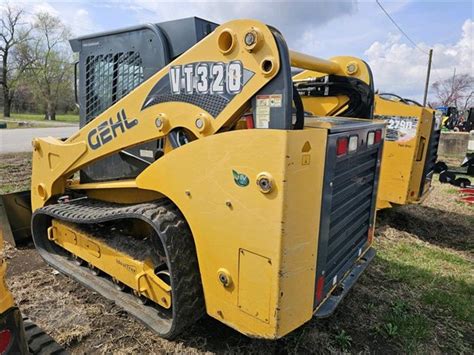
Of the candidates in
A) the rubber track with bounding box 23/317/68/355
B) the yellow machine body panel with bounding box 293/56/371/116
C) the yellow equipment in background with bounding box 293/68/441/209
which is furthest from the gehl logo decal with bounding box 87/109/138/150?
the yellow equipment in background with bounding box 293/68/441/209

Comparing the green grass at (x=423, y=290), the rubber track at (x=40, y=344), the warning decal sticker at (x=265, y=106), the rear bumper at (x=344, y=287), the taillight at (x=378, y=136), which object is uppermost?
the warning decal sticker at (x=265, y=106)

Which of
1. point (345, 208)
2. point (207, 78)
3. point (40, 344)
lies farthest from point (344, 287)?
point (40, 344)

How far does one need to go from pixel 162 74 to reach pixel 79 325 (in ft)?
6.46

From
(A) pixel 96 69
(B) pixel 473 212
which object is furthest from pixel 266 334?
(B) pixel 473 212

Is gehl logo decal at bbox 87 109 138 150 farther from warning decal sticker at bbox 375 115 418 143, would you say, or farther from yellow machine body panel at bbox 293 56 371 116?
warning decal sticker at bbox 375 115 418 143

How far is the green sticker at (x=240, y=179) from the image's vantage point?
186 cm

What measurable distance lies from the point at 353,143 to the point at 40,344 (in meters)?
2.32

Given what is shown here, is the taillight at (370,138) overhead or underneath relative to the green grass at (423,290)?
overhead

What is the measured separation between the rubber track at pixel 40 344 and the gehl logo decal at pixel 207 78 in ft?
5.57

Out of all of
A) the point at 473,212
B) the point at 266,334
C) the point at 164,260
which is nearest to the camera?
the point at 266,334

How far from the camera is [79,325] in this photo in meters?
2.65

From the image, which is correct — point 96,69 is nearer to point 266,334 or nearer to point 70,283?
point 70,283

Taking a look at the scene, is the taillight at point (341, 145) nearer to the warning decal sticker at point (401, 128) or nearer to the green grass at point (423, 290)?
the green grass at point (423, 290)

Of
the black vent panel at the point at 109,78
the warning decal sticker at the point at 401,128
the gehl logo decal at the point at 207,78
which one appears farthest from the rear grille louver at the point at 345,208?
the warning decal sticker at the point at 401,128
